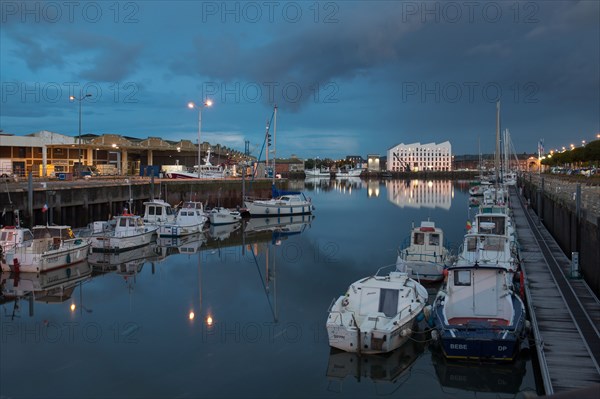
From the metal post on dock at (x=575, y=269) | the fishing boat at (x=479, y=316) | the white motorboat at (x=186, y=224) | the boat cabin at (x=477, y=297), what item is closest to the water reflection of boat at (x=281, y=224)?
the white motorboat at (x=186, y=224)

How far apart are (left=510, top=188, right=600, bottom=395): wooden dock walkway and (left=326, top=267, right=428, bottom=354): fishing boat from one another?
156 inches

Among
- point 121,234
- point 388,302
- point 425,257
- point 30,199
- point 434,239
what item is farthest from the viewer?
point 121,234

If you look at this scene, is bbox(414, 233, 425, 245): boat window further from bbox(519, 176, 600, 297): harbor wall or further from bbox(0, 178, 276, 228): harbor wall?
bbox(0, 178, 276, 228): harbor wall

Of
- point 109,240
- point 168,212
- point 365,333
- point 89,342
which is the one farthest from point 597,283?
point 168,212

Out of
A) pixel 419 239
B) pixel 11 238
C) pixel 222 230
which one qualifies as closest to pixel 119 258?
pixel 11 238

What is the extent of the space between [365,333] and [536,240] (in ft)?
75.1

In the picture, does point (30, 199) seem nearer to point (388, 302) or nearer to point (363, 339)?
point (388, 302)

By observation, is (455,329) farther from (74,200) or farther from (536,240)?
(74,200)

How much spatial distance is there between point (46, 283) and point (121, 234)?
9.88m

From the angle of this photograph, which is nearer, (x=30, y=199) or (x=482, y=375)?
(x=482, y=375)

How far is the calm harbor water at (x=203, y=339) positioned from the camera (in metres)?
14.9

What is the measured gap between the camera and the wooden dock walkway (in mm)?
13406

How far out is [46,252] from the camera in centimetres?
2834

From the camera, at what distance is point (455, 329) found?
16.1 metres
